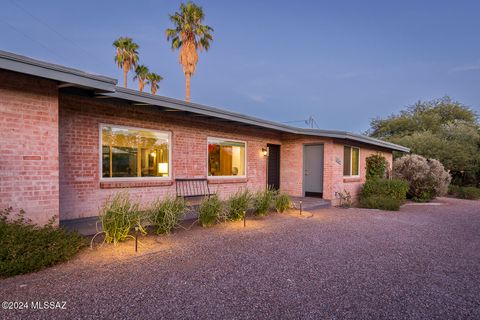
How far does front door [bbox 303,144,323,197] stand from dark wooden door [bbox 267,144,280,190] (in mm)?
1161

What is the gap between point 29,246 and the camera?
3.58 m

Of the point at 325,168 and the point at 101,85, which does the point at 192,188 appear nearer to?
the point at 101,85

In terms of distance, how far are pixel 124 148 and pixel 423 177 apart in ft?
42.0

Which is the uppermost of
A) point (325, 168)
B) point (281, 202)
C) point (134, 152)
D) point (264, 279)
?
point (134, 152)

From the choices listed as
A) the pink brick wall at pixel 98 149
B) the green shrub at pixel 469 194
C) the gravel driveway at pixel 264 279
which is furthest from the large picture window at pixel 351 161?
the green shrub at pixel 469 194

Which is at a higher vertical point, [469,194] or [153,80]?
[153,80]

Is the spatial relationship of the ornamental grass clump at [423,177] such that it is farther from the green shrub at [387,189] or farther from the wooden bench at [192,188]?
the wooden bench at [192,188]

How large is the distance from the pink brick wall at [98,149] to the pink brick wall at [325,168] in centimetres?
325

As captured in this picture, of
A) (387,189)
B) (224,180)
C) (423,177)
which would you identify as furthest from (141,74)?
(423,177)

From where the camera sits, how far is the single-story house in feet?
14.2

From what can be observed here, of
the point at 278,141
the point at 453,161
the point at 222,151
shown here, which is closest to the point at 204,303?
the point at 222,151

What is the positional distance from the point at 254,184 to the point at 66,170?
6349mm

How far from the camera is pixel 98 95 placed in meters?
5.65

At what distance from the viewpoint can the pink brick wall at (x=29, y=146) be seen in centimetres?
424
